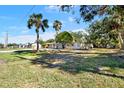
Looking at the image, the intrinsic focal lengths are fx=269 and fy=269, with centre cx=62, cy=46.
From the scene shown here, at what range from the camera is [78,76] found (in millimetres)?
4828

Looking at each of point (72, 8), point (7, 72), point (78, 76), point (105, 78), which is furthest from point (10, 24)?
point (105, 78)

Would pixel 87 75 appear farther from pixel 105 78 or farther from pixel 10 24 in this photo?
pixel 10 24

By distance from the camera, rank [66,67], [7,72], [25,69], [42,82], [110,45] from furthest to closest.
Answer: [110,45] < [66,67] < [25,69] < [7,72] < [42,82]

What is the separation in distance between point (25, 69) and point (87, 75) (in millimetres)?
1293

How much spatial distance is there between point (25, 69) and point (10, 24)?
100 cm

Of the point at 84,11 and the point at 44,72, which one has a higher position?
the point at 84,11

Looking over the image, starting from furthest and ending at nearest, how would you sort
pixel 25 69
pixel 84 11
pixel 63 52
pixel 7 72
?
1. pixel 63 52
2. pixel 25 69
3. pixel 7 72
4. pixel 84 11

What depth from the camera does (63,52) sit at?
830cm

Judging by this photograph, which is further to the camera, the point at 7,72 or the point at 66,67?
the point at 66,67
